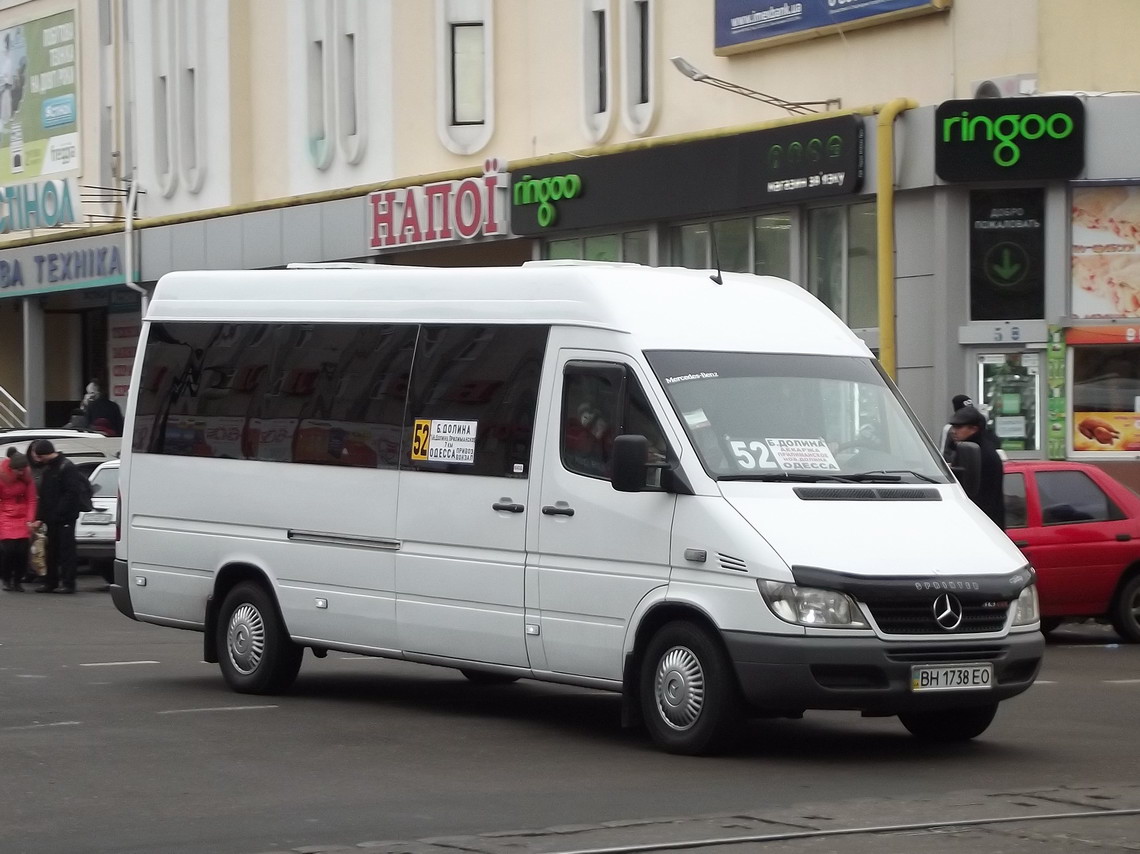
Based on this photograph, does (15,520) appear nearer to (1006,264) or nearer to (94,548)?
Result: (94,548)

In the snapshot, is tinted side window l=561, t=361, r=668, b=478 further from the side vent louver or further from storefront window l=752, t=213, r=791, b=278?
storefront window l=752, t=213, r=791, b=278

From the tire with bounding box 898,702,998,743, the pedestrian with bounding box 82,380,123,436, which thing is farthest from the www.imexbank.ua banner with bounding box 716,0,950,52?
the pedestrian with bounding box 82,380,123,436

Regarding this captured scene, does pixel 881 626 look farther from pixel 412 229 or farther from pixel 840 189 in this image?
pixel 412 229

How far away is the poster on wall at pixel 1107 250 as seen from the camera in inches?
886

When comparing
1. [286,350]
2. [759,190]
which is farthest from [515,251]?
[286,350]

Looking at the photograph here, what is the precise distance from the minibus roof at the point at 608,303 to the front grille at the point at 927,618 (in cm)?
Result: 174

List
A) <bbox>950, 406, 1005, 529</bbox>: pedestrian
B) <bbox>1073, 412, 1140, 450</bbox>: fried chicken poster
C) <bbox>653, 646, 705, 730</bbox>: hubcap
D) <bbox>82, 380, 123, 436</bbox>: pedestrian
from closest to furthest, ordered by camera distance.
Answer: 1. <bbox>653, 646, 705, 730</bbox>: hubcap
2. <bbox>950, 406, 1005, 529</bbox>: pedestrian
3. <bbox>1073, 412, 1140, 450</bbox>: fried chicken poster
4. <bbox>82, 380, 123, 436</bbox>: pedestrian

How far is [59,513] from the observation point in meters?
23.0

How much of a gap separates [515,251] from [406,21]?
13.7 ft

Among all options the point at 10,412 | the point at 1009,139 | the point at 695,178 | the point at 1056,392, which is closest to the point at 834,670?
the point at 1009,139

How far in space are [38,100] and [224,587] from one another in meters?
31.9

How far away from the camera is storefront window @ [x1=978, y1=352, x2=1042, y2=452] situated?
2303cm

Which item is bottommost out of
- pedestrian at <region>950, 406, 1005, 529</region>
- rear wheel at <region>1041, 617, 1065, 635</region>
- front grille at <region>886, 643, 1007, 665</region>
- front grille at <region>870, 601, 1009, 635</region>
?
rear wheel at <region>1041, 617, 1065, 635</region>

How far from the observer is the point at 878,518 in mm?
9742
